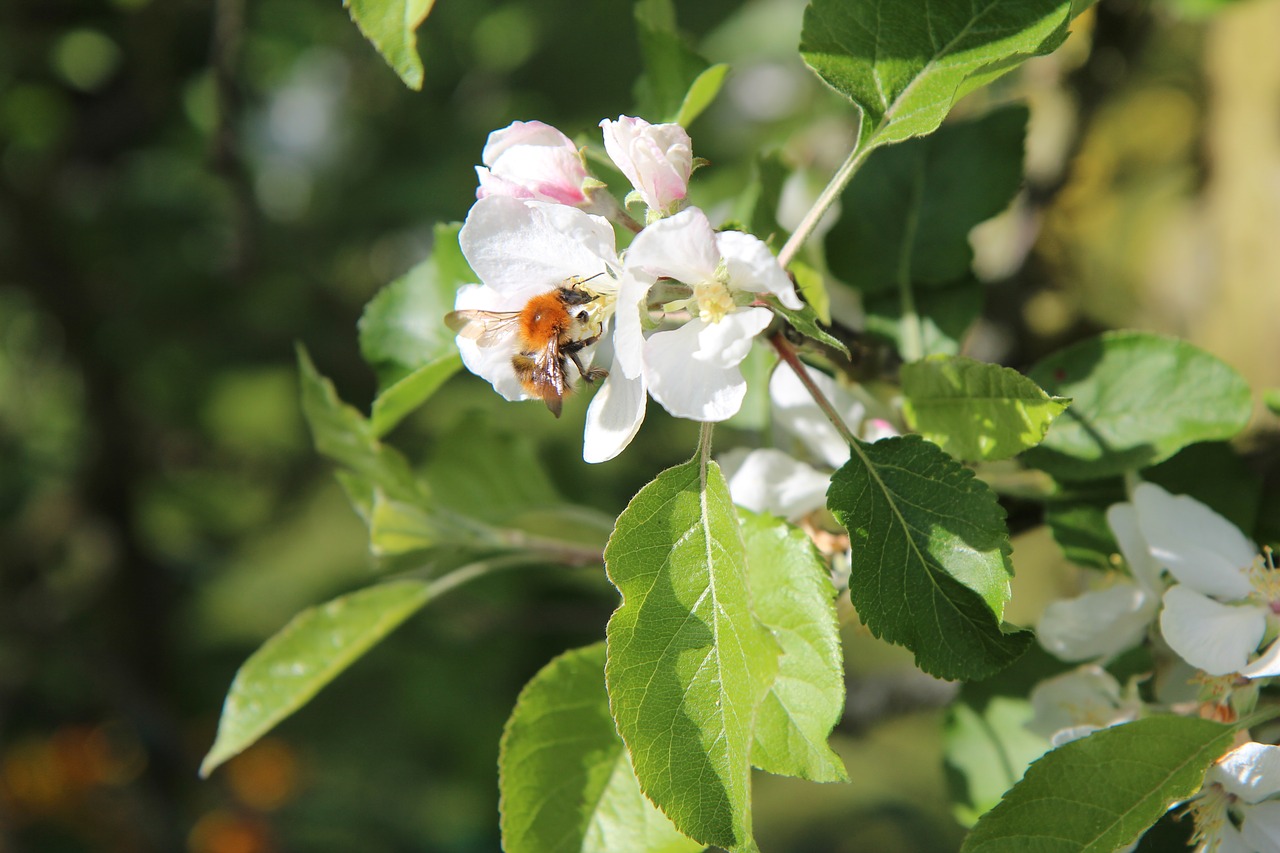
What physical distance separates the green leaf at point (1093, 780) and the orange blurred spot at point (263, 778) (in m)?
1.98

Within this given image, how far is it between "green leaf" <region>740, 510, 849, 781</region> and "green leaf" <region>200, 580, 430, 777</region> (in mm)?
420

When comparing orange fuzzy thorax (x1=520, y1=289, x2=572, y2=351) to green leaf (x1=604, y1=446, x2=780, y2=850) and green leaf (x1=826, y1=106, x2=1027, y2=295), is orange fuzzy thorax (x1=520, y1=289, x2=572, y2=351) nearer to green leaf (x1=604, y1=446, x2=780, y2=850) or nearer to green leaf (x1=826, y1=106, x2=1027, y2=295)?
green leaf (x1=604, y1=446, x2=780, y2=850)

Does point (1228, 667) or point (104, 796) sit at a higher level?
point (1228, 667)

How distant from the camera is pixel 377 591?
96 centimetres

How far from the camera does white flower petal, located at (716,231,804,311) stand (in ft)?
1.84

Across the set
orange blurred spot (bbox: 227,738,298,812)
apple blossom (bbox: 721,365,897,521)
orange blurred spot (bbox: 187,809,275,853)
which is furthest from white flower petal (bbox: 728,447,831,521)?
orange blurred spot (bbox: 227,738,298,812)

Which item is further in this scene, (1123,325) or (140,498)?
(140,498)

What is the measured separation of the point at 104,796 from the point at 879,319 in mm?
2216

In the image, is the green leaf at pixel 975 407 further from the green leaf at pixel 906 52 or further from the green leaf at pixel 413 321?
the green leaf at pixel 413 321

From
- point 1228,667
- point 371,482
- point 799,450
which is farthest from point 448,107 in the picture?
point 1228,667

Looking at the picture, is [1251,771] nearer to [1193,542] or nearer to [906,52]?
[1193,542]

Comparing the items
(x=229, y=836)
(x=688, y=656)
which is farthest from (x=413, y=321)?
(x=229, y=836)

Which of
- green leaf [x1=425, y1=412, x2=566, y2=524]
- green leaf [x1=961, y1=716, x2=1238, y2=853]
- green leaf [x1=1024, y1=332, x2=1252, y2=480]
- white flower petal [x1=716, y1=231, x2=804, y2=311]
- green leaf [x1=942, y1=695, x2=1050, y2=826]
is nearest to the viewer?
white flower petal [x1=716, y1=231, x2=804, y2=311]

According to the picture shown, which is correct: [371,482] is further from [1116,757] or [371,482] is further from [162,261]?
[162,261]
